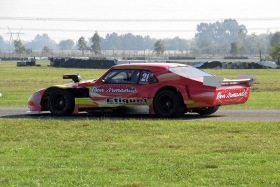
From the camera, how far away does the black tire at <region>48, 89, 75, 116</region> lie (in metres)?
15.0

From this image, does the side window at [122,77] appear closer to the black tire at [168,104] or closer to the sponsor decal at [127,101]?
the sponsor decal at [127,101]

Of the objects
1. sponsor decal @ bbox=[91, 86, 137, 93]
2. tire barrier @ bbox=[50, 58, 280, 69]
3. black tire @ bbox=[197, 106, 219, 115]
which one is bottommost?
tire barrier @ bbox=[50, 58, 280, 69]

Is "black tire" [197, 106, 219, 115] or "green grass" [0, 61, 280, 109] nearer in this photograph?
"black tire" [197, 106, 219, 115]

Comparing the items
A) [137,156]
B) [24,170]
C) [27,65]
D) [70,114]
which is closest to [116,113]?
[70,114]

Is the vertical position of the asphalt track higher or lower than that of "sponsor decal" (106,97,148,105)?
lower

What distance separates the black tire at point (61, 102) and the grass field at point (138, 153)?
6.23 feet

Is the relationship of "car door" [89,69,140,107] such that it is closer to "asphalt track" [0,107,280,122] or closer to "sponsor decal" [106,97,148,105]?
"sponsor decal" [106,97,148,105]

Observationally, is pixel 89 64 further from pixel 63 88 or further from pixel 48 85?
pixel 63 88

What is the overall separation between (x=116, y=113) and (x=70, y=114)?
106 centimetres

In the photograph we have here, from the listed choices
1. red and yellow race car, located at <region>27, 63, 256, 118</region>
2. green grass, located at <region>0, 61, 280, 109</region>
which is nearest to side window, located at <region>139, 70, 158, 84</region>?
red and yellow race car, located at <region>27, 63, 256, 118</region>

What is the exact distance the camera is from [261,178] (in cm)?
714

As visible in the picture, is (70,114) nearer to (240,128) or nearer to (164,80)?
(164,80)

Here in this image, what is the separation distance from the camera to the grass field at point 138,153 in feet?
23.7

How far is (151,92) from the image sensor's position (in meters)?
14.3
